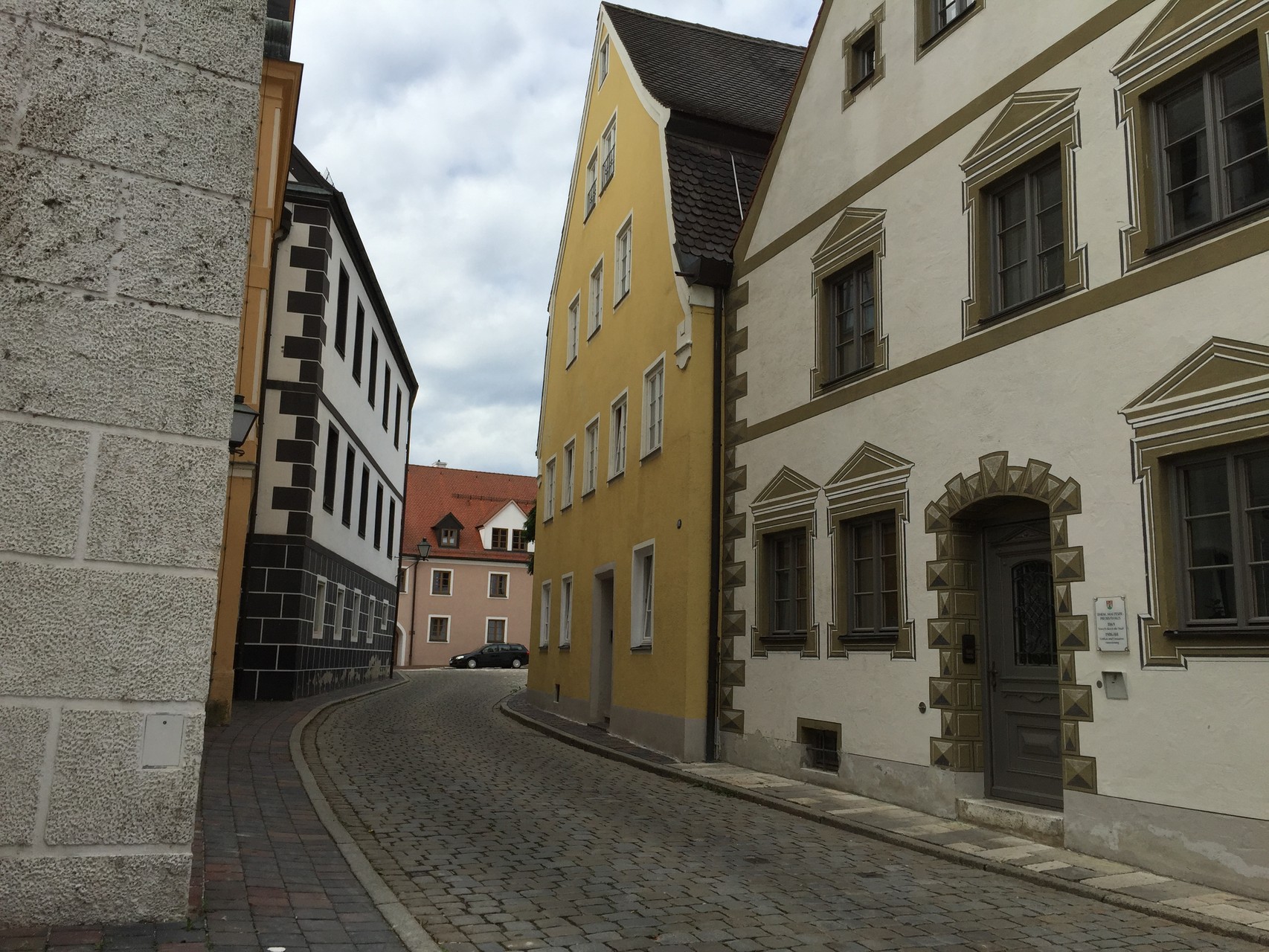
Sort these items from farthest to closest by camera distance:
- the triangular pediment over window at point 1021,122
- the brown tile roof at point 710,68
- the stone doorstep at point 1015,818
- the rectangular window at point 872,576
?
the brown tile roof at point 710,68 → the rectangular window at point 872,576 → the triangular pediment over window at point 1021,122 → the stone doorstep at point 1015,818

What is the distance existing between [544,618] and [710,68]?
11394 mm

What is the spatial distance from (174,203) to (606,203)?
50.8 feet

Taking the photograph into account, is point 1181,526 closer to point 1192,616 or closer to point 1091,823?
point 1192,616

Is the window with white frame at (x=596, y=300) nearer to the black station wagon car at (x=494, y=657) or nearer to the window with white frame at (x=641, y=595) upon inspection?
the window with white frame at (x=641, y=595)

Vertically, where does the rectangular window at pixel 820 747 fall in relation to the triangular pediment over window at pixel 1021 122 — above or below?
below

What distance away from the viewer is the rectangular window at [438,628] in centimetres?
5809

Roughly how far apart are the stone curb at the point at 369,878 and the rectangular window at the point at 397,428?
80.2 ft

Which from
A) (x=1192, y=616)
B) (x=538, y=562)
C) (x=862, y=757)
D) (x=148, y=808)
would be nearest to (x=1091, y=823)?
(x=1192, y=616)

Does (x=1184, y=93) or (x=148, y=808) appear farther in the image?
(x=1184, y=93)

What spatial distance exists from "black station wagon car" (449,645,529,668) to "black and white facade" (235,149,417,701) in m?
24.9

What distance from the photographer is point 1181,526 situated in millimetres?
7945

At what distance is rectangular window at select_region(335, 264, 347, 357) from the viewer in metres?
25.2

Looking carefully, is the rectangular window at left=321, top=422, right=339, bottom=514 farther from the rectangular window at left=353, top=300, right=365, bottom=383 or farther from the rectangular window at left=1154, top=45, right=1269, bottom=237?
the rectangular window at left=1154, top=45, right=1269, bottom=237

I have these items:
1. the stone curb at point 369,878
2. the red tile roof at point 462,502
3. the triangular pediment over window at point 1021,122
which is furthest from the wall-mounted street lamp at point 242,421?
the red tile roof at point 462,502
